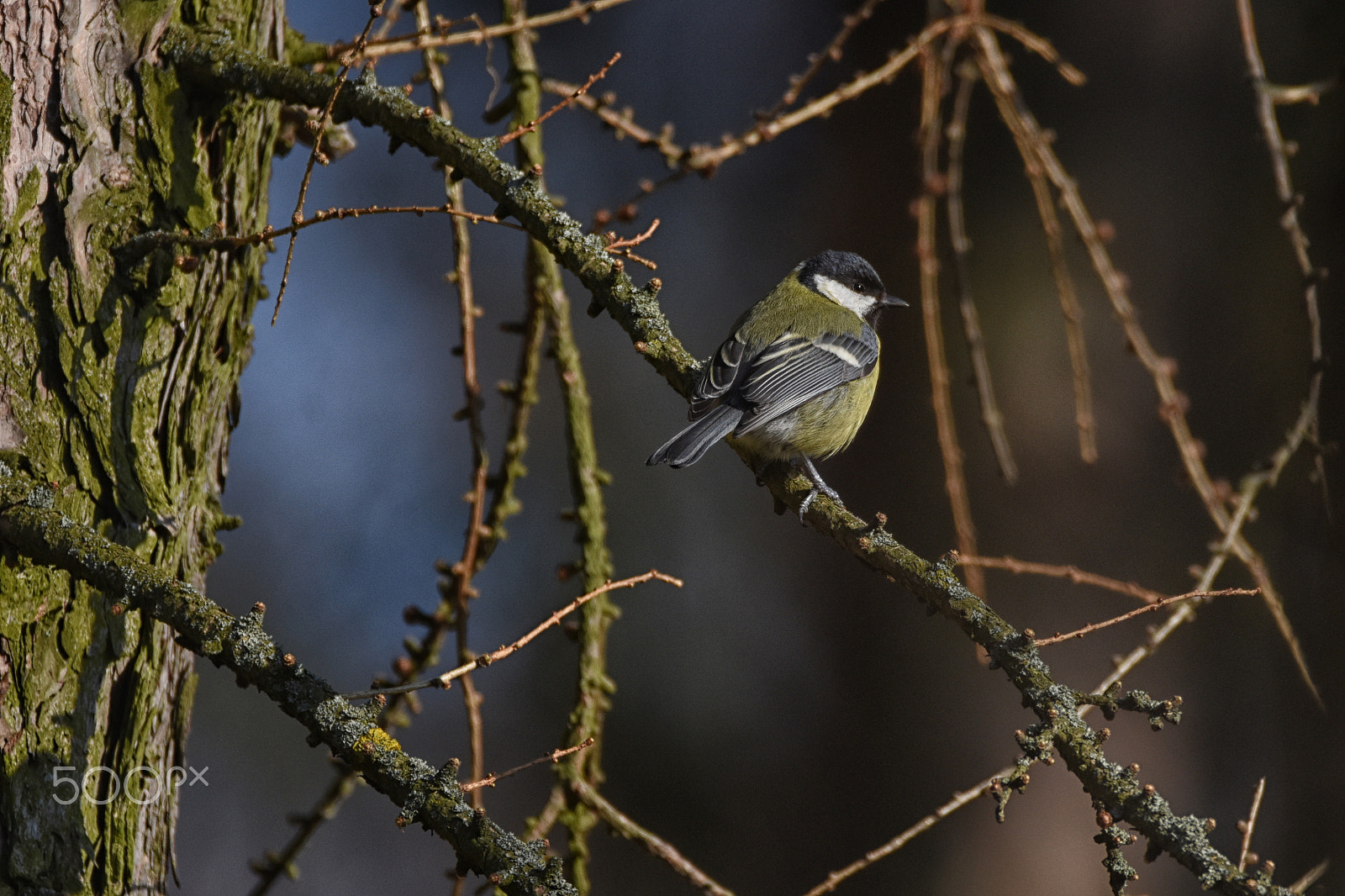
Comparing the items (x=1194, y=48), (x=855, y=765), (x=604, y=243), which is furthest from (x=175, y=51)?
(x=1194, y=48)

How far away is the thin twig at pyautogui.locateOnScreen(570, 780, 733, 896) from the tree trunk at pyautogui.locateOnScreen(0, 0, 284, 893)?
82 centimetres

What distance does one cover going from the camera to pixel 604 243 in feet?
6.68

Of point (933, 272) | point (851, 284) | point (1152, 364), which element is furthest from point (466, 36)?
point (851, 284)

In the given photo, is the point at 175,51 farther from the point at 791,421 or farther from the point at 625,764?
the point at 625,764

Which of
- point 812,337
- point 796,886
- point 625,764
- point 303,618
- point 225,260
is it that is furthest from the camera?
point 303,618

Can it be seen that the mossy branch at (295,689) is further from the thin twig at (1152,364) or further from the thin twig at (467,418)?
the thin twig at (1152,364)

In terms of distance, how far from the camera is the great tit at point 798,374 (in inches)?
102

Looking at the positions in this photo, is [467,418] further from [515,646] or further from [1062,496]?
[1062,496]

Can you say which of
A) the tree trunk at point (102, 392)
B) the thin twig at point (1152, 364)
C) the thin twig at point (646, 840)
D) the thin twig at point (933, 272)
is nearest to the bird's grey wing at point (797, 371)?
the thin twig at point (933, 272)

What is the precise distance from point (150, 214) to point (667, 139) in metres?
1.05

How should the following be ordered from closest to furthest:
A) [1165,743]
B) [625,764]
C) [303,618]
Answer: [1165,743] < [625,764] < [303,618]

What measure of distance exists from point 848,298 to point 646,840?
228 centimetres

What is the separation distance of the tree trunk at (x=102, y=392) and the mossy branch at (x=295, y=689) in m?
0.19

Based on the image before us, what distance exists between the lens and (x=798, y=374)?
9.98ft
